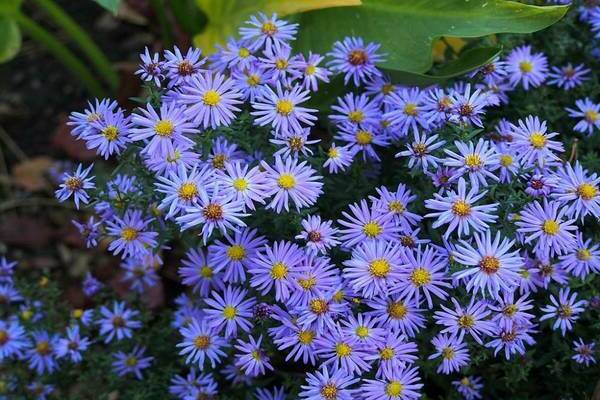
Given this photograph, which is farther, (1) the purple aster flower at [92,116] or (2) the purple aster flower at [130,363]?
(2) the purple aster flower at [130,363]

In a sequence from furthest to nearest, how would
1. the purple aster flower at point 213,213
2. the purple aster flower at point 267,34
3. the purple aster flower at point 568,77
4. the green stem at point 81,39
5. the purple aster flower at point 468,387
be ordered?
1. the green stem at point 81,39
2. the purple aster flower at point 568,77
3. the purple aster flower at point 267,34
4. the purple aster flower at point 468,387
5. the purple aster flower at point 213,213

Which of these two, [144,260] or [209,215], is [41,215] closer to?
[144,260]

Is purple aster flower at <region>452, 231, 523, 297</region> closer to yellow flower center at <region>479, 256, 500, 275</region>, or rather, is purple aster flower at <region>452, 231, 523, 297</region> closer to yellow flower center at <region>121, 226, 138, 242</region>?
yellow flower center at <region>479, 256, 500, 275</region>

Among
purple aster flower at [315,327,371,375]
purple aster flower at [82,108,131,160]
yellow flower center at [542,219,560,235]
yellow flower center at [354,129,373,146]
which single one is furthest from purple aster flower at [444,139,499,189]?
purple aster flower at [82,108,131,160]

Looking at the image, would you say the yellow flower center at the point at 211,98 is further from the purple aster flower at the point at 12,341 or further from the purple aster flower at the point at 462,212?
the purple aster flower at the point at 12,341

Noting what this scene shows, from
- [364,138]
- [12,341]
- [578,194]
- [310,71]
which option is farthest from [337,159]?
[12,341]

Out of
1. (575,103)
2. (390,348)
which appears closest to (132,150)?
(390,348)

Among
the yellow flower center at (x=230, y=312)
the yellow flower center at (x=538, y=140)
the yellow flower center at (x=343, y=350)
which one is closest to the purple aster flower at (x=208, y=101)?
the yellow flower center at (x=230, y=312)
